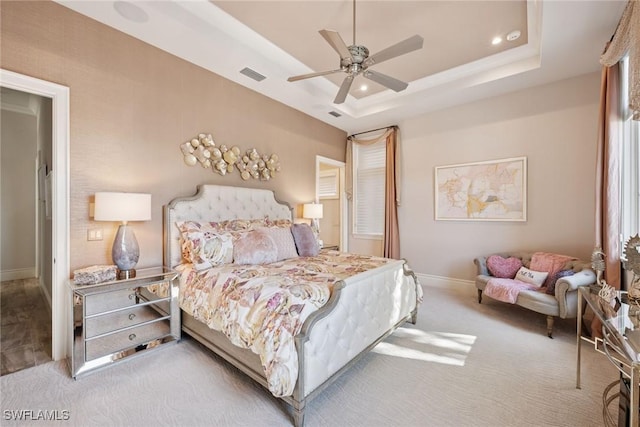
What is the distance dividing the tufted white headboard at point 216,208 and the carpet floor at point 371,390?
1.08 m

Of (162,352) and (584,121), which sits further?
(584,121)

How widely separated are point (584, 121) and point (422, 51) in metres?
2.23

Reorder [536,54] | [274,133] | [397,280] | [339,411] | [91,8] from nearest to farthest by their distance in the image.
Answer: [339,411], [91,8], [397,280], [536,54], [274,133]

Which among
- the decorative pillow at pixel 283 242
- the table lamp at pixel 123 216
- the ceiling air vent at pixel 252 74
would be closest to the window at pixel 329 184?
the ceiling air vent at pixel 252 74

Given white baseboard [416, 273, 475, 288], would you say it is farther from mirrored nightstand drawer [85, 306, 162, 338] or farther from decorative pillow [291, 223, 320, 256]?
mirrored nightstand drawer [85, 306, 162, 338]

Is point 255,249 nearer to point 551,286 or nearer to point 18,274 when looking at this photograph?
point 551,286

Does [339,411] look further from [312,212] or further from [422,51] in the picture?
[422,51]

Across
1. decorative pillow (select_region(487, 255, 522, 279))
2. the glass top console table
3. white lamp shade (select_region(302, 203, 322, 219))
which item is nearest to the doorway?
white lamp shade (select_region(302, 203, 322, 219))

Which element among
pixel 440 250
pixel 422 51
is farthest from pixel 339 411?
pixel 422 51

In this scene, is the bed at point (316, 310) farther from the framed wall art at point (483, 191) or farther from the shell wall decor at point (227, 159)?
the framed wall art at point (483, 191)

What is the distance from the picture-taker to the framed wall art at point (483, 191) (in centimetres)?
385

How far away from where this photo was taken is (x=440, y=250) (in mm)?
4609

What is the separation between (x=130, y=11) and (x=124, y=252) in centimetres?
221

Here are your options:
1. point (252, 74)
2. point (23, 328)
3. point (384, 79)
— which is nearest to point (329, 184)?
point (252, 74)
